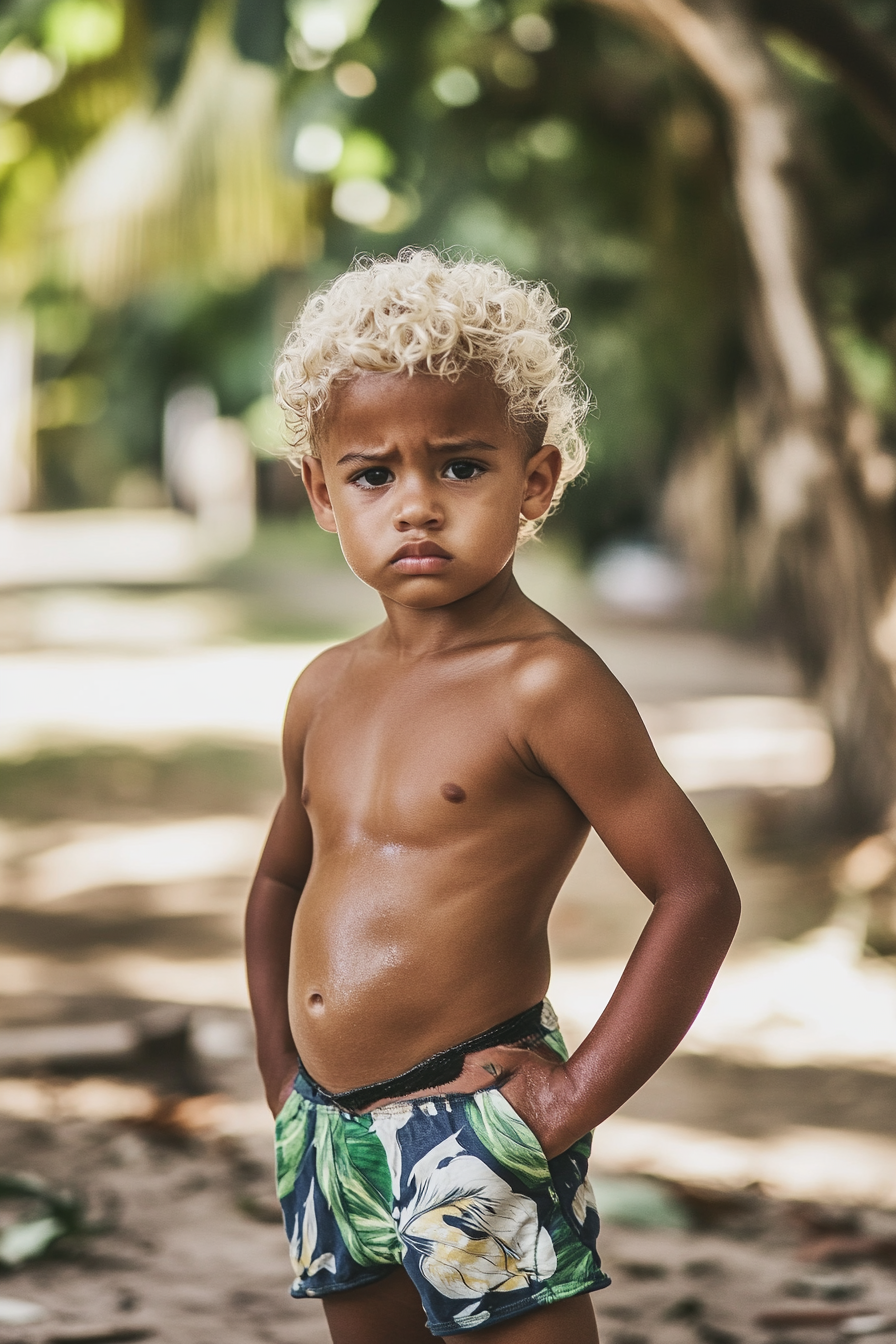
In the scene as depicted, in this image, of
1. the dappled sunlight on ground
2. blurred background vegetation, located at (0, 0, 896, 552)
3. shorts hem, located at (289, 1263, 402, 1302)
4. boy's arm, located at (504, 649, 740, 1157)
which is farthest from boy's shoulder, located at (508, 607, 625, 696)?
blurred background vegetation, located at (0, 0, 896, 552)

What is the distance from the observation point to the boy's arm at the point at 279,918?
5.63ft

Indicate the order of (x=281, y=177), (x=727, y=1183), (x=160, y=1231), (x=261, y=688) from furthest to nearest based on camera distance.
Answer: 1. (x=261, y=688)
2. (x=281, y=177)
3. (x=727, y=1183)
4. (x=160, y=1231)

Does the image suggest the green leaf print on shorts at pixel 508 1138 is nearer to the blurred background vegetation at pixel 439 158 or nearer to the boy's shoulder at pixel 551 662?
the boy's shoulder at pixel 551 662

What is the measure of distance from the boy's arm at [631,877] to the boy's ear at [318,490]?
33 cm

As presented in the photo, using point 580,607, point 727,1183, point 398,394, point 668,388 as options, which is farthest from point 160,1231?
point 580,607

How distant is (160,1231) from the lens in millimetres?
2906

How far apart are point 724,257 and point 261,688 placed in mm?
5105

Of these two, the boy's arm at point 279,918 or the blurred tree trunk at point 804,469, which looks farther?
the blurred tree trunk at point 804,469

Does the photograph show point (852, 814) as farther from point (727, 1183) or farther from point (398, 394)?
point (398, 394)

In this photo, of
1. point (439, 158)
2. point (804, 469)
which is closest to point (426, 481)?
point (804, 469)

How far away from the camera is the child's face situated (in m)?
1.42

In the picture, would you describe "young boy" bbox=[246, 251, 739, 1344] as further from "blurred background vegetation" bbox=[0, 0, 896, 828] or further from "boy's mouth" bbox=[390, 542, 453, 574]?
"blurred background vegetation" bbox=[0, 0, 896, 828]

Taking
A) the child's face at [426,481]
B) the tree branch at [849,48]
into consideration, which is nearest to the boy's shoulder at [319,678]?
the child's face at [426,481]

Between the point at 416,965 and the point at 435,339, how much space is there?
24.0 inches
